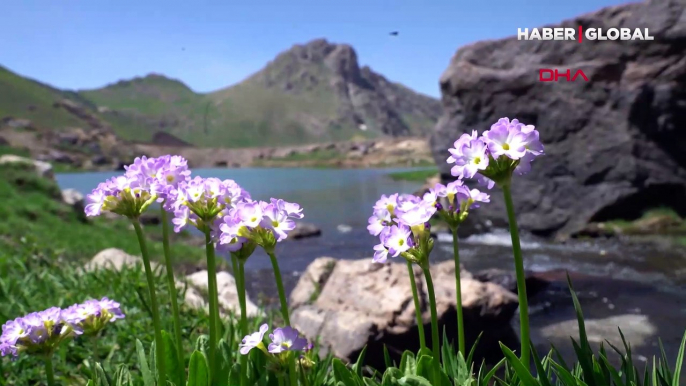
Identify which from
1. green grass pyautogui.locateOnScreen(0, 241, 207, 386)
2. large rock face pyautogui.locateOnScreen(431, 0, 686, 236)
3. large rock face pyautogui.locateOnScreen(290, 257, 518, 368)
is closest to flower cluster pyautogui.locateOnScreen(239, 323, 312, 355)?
green grass pyautogui.locateOnScreen(0, 241, 207, 386)

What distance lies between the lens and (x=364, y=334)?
5129 mm

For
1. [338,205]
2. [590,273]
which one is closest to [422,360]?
[590,273]

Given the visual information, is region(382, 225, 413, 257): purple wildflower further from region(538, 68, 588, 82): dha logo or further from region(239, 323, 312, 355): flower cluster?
region(538, 68, 588, 82): dha logo

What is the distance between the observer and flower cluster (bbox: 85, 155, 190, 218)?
1.90 m

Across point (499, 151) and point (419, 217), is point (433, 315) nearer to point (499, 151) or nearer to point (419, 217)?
point (419, 217)

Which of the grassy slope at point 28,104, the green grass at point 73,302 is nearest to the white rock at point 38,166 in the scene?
the green grass at point 73,302

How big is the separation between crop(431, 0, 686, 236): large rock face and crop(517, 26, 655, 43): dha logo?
159mm

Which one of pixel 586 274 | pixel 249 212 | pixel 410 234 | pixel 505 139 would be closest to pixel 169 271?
pixel 249 212

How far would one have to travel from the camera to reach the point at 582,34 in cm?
1656

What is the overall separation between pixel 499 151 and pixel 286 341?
92cm

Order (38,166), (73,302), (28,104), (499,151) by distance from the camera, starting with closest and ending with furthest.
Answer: (499,151)
(73,302)
(38,166)
(28,104)

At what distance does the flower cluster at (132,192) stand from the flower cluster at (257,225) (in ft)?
0.96

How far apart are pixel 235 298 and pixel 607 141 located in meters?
13.6

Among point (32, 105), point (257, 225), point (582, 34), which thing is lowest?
point (257, 225)
